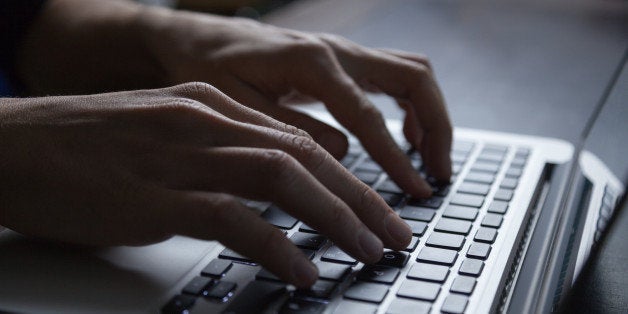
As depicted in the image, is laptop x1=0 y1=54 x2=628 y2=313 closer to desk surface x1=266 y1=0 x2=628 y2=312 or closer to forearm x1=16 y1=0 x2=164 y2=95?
desk surface x1=266 y1=0 x2=628 y2=312

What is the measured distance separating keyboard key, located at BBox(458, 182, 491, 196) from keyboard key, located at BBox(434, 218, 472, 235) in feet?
0.27

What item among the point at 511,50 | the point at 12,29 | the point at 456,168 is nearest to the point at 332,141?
the point at 456,168

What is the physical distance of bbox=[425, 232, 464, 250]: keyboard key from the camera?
57cm

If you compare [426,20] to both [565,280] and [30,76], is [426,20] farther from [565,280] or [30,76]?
[565,280]

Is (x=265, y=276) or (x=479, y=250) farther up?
(x=265, y=276)

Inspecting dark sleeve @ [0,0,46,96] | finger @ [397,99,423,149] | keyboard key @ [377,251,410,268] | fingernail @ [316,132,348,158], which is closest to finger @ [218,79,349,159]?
fingernail @ [316,132,348,158]

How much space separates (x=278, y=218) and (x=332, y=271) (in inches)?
4.4

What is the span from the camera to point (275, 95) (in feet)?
2.69

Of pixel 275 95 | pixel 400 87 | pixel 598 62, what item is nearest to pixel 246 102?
pixel 275 95

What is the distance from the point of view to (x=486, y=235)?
59 centimetres

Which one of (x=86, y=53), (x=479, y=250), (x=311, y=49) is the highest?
(x=86, y=53)

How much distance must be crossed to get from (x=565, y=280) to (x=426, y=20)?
102cm

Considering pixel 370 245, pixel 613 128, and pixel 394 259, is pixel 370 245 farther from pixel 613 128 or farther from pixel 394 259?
pixel 613 128

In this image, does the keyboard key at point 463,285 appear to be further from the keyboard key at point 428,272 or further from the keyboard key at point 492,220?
the keyboard key at point 492,220
